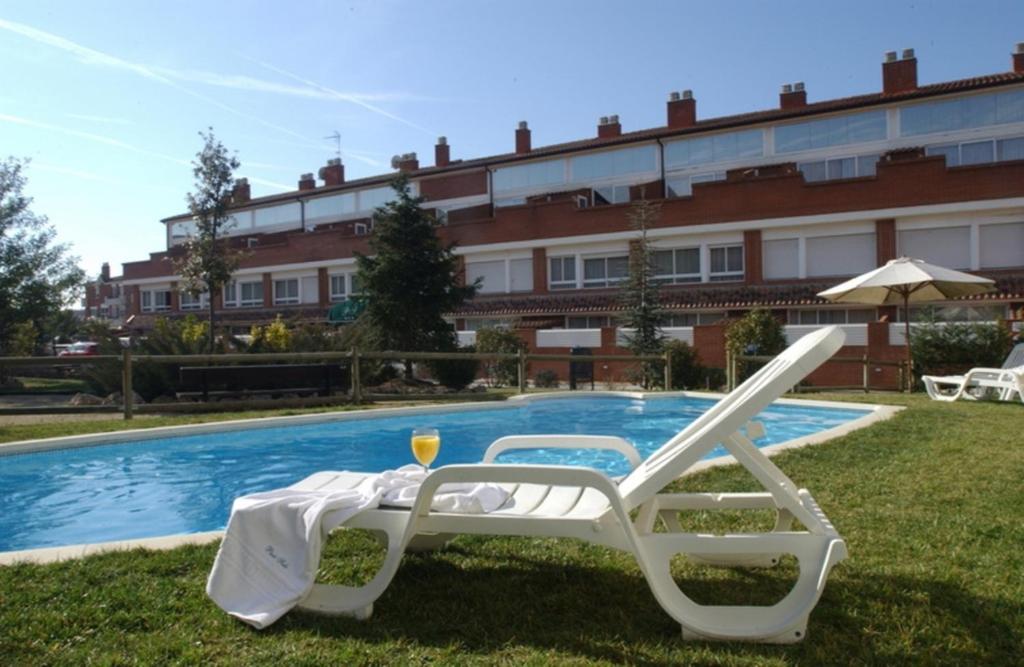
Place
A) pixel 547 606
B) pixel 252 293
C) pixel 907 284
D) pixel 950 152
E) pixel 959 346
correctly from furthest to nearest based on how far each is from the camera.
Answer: pixel 252 293, pixel 950 152, pixel 959 346, pixel 907 284, pixel 547 606

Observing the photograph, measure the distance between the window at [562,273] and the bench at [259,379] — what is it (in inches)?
686

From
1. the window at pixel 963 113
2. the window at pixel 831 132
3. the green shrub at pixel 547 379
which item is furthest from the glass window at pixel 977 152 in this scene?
the green shrub at pixel 547 379

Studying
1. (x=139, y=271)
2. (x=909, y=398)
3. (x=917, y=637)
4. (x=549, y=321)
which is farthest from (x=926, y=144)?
(x=139, y=271)

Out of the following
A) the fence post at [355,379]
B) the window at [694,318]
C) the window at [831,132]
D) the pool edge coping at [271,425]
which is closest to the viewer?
the pool edge coping at [271,425]

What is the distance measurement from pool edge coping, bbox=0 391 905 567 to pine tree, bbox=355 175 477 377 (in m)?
6.51

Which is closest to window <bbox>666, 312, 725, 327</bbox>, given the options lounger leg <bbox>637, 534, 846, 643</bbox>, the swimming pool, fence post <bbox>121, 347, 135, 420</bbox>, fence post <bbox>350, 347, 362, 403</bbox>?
the swimming pool

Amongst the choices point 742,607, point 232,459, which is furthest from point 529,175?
point 742,607

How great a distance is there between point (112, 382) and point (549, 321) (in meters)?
17.8

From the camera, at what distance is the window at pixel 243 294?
40531 millimetres

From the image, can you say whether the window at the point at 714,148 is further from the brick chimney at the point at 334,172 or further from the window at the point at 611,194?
the brick chimney at the point at 334,172

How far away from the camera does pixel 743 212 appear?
26812mm

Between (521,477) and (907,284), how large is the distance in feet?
44.7

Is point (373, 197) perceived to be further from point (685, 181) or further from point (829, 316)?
point (829, 316)

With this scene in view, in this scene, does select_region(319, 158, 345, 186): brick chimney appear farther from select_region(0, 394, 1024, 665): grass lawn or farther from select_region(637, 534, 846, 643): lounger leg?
select_region(637, 534, 846, 643): lounger leg
